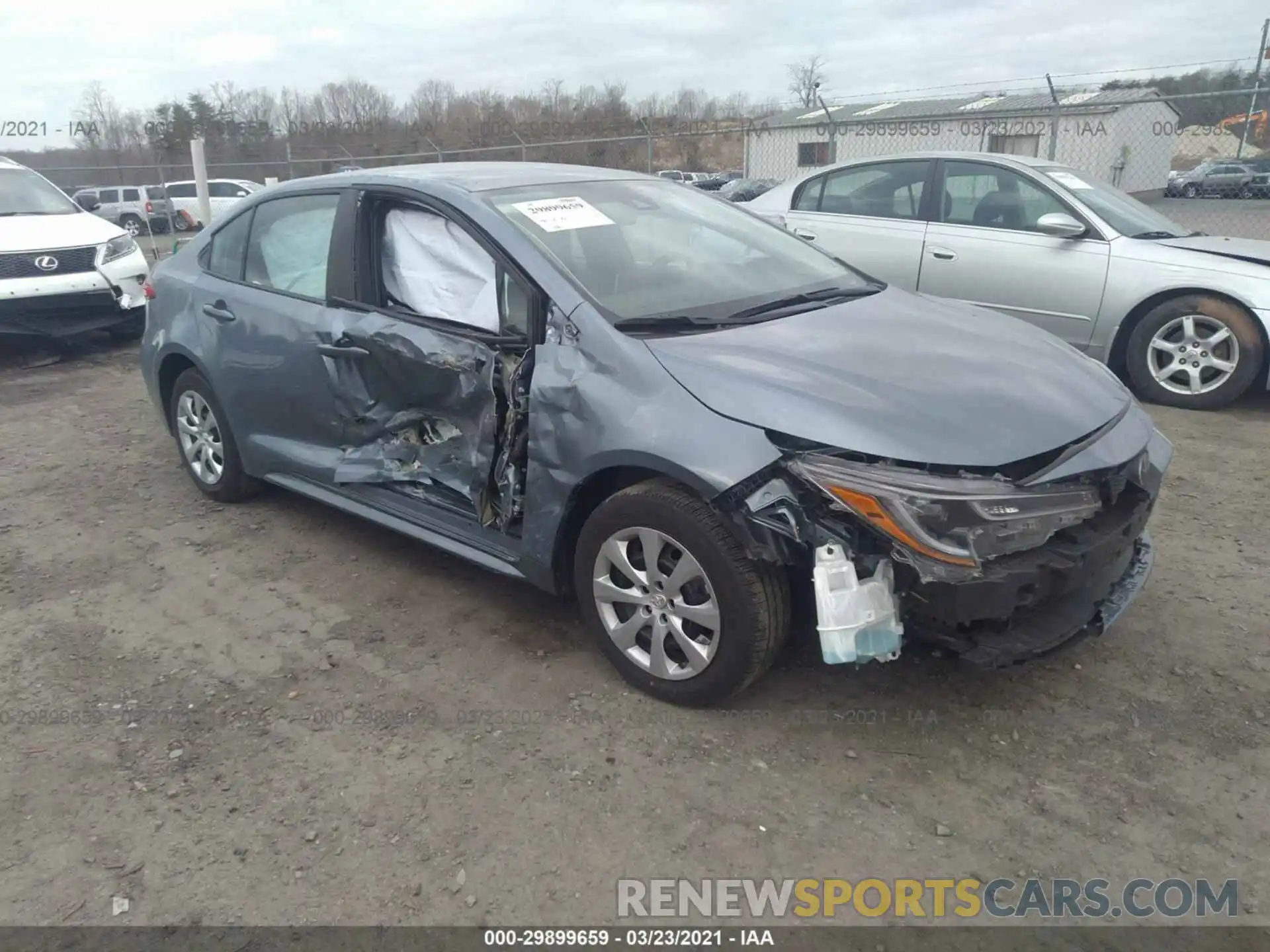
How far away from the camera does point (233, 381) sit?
4.30 m

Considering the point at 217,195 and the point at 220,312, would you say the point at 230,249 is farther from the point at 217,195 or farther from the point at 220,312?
the point at 217,195

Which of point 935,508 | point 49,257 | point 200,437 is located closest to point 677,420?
point 935,508

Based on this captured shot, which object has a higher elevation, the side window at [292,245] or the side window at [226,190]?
the side window at [226,190]

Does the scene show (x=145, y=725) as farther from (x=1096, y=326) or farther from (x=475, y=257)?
(x=1096, y=326)

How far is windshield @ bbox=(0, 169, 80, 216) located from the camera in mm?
8758

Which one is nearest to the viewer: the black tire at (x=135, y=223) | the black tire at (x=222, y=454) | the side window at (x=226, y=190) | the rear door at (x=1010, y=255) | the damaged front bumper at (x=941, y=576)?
the damaged front bumper at (x=941, y=576)

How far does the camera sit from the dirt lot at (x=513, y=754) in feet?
7.77

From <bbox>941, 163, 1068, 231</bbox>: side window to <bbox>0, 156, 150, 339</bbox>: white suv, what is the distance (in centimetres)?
630

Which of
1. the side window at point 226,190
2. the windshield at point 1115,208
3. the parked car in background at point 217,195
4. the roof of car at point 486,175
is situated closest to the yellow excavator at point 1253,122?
the windshield at point 1115,208

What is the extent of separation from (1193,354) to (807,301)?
385cm

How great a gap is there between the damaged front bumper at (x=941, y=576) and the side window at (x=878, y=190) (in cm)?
463

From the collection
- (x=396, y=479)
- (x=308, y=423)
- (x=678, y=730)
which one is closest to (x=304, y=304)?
(x=308, y=423)

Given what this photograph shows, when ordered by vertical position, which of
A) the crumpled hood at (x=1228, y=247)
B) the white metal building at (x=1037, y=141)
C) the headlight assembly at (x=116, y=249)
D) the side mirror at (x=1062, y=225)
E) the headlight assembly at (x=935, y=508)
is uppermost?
the white metal building at (x=1037, y=141)

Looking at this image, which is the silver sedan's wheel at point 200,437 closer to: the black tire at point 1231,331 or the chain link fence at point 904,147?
the black tire at point 1231,331
